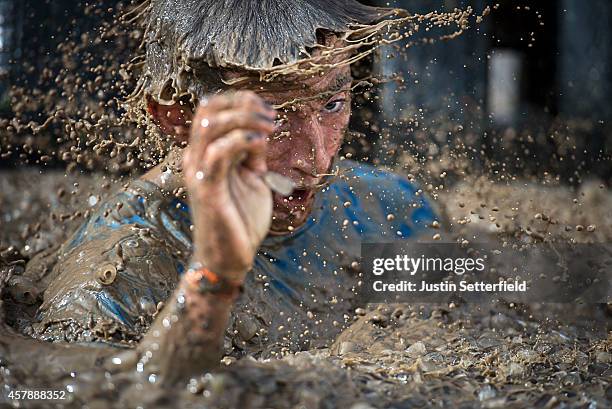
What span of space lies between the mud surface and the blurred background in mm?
389

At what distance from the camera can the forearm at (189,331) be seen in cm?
149

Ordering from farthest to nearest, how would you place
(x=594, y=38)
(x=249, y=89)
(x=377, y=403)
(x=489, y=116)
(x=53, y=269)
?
(x=594, y=38) < (x=489, y=116) < (x=53, y=269) < (x=249, y=89) < (x=377, y=403)

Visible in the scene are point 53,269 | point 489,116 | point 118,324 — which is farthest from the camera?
point 489,116

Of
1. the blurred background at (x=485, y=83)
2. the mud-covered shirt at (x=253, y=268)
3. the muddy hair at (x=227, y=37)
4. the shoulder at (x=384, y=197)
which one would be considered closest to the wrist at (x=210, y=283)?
the mud-covered shirt at (x=253, y=268)

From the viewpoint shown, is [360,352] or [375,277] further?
[375,277]

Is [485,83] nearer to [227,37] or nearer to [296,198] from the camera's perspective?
[296,198]

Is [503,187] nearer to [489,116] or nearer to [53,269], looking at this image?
[489,116]

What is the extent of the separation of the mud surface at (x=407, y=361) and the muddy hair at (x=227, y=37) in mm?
674

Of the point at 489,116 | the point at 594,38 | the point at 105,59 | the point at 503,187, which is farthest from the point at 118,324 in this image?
the point at 594,38

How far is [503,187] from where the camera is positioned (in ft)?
11.7

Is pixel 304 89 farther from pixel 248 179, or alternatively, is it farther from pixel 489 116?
pixel 489 116

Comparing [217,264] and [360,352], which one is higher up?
[217,264]

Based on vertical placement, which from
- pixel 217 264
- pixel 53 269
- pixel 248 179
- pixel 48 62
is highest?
pixel 248 179

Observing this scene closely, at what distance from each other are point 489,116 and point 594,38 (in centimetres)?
122
